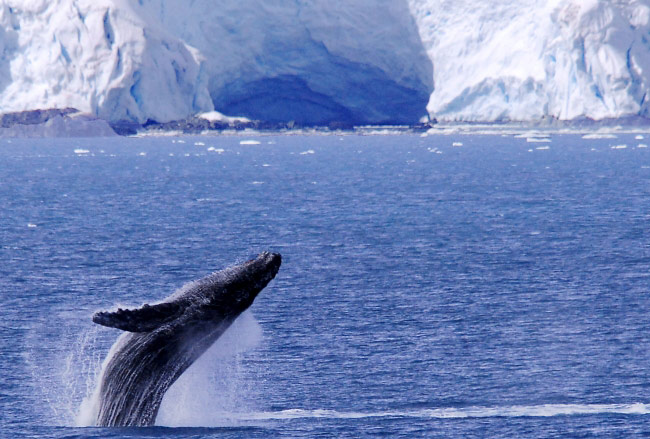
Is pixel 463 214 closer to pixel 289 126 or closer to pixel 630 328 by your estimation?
pixel 630 328

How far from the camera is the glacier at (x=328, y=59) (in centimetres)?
11931

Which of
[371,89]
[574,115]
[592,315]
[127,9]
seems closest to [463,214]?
[592,315]

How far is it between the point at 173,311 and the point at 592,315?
16.5 m

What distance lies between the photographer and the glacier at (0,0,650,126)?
119 m

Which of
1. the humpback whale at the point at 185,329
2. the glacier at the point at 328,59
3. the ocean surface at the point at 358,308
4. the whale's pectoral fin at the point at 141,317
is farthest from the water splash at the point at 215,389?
the glacier at the point at 328,59

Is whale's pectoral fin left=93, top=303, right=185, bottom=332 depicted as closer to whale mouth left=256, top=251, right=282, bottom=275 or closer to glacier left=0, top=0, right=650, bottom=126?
whale mouth left=256, top=251, right=282, bottom=275

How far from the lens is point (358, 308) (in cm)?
2856

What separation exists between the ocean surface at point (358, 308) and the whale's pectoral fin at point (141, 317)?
5.95ft

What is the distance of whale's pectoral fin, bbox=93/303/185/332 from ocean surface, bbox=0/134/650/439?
71.4 inches

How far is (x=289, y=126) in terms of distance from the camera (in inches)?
6043

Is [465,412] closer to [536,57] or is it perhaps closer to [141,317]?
[141,317]

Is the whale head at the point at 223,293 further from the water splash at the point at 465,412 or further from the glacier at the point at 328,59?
the glacier at the point at 328,59

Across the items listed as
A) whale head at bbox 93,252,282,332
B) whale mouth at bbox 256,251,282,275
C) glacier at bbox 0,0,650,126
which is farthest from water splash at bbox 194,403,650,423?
glacier at bbox 0,0,650,126

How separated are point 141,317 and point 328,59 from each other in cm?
12658
